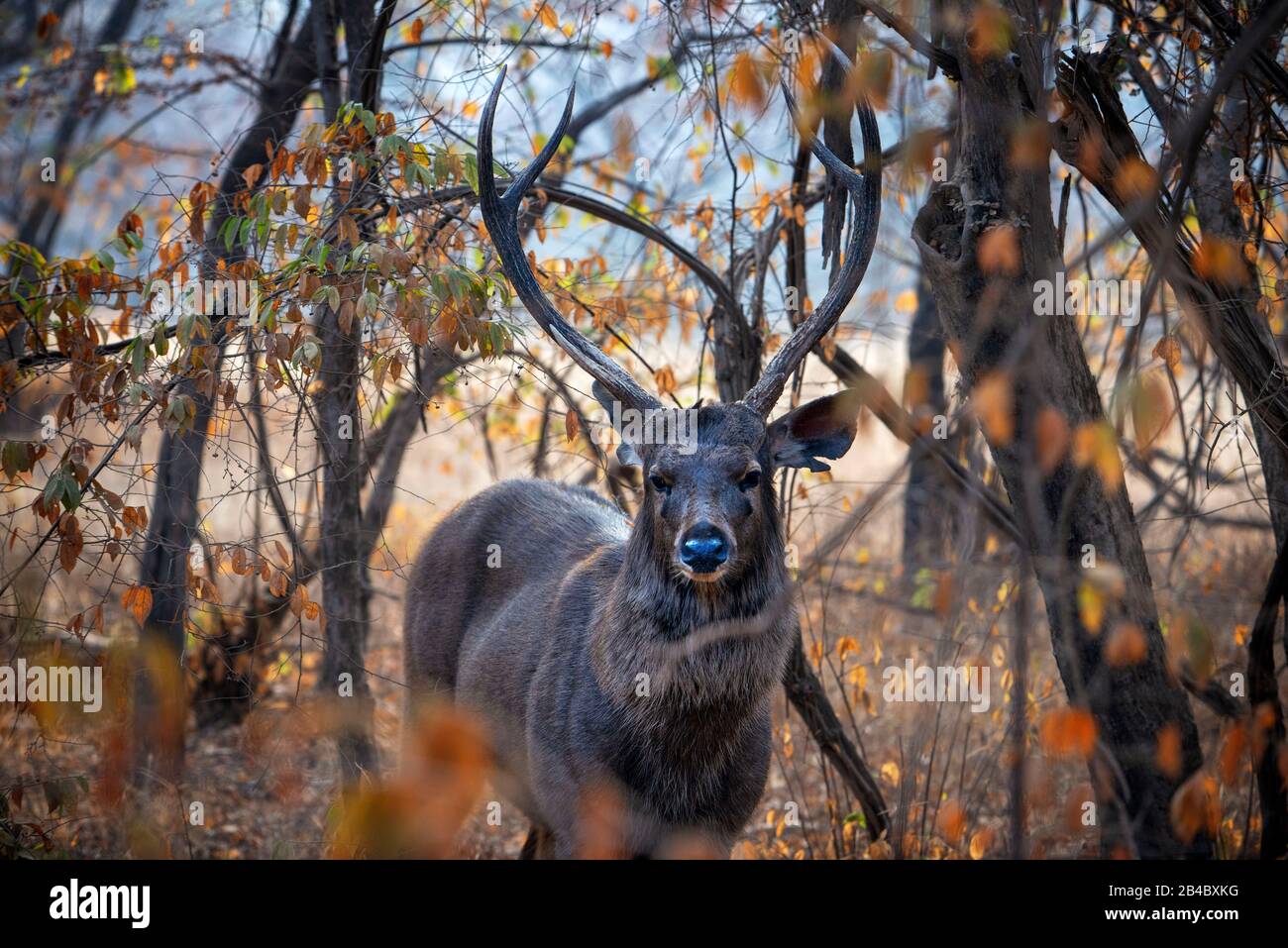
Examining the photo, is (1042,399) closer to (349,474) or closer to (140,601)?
(349,474)

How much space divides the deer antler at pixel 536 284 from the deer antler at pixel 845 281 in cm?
45

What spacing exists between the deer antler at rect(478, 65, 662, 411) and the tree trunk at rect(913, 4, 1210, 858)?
134 cm

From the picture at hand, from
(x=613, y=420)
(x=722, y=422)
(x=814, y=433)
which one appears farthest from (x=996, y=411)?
(x=613, y=420)

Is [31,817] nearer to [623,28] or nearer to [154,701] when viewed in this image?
[154,701]

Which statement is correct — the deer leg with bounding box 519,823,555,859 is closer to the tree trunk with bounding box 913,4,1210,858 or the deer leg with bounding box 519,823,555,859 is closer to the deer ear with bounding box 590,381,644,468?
the deer ear with bounding box 590,381,644,468

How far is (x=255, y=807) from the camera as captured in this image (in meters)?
7.29

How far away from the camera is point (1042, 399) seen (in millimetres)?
4445

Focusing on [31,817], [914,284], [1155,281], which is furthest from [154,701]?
[914,284]

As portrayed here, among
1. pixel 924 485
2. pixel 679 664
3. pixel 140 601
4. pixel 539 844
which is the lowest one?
pixel 539 844

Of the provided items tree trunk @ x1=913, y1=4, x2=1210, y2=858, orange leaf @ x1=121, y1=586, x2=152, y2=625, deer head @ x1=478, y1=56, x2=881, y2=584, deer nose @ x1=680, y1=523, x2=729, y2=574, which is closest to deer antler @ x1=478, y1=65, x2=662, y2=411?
deer head @ x1=478, y1=56, x2=881, y2=584

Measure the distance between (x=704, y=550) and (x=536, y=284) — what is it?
4.63 ft
